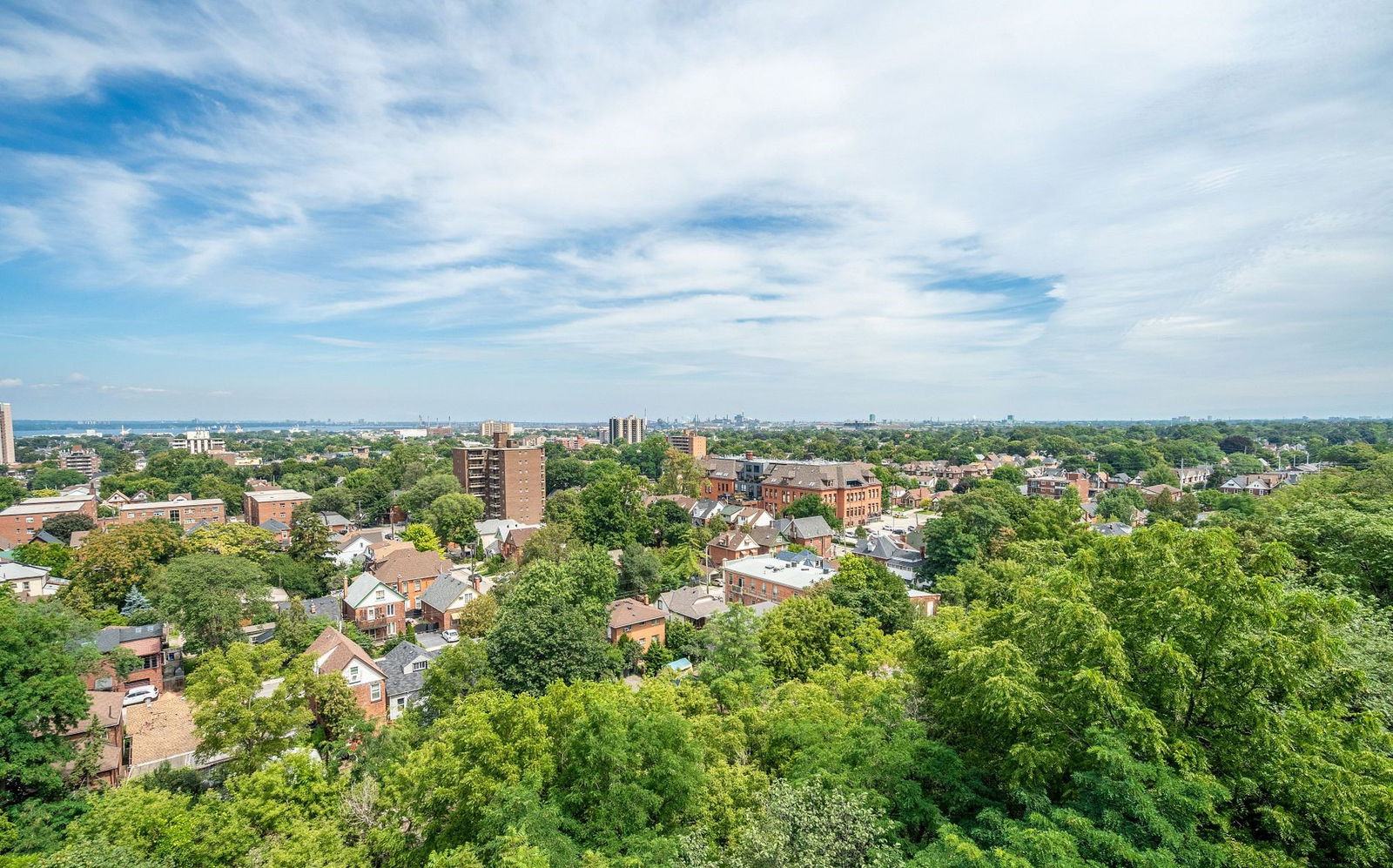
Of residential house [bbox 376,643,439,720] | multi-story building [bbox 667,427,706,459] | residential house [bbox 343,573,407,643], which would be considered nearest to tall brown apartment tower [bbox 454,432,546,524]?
residential house [bbox 343,573,407,643]

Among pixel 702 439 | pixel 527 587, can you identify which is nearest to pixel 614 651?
pixel 527 587

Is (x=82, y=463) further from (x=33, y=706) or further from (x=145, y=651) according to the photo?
(x=33, y=706)

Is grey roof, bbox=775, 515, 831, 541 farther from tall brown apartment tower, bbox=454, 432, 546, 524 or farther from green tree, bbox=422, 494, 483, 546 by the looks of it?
tall brown apartment tower, bbox=454, 432, 546, 524

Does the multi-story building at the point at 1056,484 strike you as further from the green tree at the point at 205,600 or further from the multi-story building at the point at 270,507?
the multi-story building at the point at 270,507

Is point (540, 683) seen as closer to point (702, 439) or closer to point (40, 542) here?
point (40, 542)

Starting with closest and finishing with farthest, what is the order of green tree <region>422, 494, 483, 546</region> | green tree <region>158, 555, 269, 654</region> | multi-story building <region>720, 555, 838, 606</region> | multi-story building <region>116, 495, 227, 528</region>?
green tree <region>158, 555, 269, 654</region>, multi-story building <region>720, 555, 838, 606</region>, green tree <region>422, 494, 483, 546</region>, multi-story building <region>116, 495, 227, 528</region>

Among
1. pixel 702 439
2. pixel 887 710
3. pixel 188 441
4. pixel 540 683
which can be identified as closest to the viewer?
pixel 887 710

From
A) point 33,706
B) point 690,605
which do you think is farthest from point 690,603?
point 33,706

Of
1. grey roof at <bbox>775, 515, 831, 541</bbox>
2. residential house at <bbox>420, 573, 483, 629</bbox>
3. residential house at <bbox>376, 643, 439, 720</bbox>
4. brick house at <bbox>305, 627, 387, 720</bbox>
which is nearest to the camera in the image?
brick house at <bbox>305, 627, 387, 720</bbox>

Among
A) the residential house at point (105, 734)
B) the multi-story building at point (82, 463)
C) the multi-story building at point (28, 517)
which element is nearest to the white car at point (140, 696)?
the residential house at point (105, 734)
